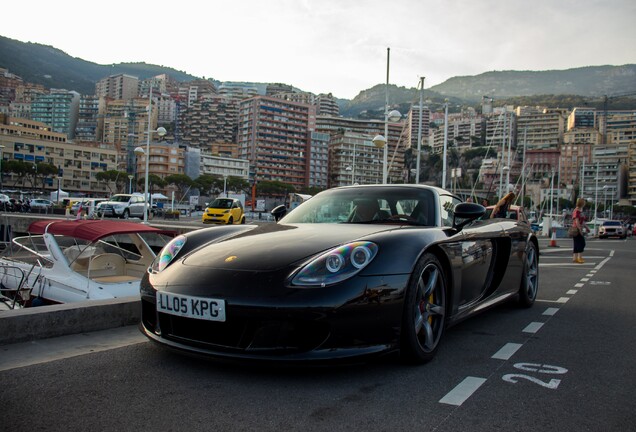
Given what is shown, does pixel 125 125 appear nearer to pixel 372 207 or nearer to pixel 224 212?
pixel 224 212

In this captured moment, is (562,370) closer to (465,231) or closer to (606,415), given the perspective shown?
(606,415)

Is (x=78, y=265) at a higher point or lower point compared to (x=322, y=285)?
lower

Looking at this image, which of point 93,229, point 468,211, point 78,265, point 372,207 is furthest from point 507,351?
point 78,265

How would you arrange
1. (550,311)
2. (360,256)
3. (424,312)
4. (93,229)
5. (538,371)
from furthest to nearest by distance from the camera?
(93,229), (550,311), (424,312), (538,371), (360,256)

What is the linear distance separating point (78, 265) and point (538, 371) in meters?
6.98

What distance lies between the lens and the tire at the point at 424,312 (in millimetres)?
3217

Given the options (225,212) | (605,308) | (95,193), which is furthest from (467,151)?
(605,308)

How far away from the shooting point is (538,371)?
3363 millimetres

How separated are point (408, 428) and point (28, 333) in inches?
108

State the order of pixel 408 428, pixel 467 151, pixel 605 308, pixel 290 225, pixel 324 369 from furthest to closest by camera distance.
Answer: pixel 467 151
pixel 605 308
pixel 290 225
pixel 324 369
pixel 408 428

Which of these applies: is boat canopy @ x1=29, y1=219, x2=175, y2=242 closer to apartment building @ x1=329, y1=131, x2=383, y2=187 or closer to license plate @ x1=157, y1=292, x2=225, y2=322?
license plate @ x1=157, y1=292, x2=225, y2=322

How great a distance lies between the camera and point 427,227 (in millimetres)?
3896

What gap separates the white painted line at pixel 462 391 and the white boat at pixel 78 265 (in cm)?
549

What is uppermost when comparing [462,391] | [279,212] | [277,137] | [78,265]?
[277,137]
